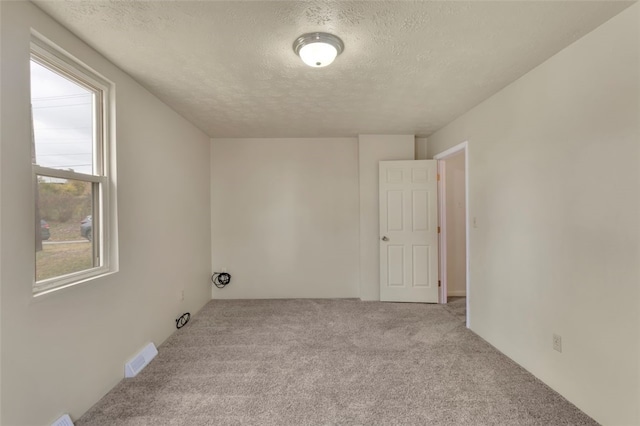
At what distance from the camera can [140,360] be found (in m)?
2.37

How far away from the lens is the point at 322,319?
11.3ft

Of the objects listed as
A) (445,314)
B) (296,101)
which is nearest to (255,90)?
(296,101)

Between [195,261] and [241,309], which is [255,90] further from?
[241,309]

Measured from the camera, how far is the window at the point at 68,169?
1616 mm

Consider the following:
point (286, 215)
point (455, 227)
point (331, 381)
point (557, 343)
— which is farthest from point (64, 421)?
point (455, 227)

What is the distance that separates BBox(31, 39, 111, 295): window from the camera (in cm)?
162

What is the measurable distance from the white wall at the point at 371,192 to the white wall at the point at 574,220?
59.1 inches

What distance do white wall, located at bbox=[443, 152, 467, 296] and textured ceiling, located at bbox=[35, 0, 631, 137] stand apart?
1.60 meters

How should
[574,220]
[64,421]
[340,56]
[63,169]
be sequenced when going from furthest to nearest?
[340,56]
[574,220]
[63,169]
[64,421]

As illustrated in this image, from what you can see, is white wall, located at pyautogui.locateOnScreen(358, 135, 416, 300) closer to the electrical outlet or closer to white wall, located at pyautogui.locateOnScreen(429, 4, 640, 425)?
white wall, located at pyautogui.locateOnScreen(429, 4, 640, 425)

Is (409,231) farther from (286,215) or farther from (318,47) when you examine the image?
(318,47)

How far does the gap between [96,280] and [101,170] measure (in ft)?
2.59

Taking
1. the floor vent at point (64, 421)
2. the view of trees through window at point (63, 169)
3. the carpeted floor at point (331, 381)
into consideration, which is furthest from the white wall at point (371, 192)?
the floor vent at point (64, 421)

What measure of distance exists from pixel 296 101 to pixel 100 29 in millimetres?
1565
